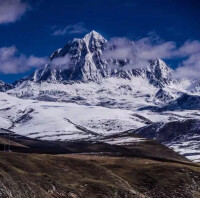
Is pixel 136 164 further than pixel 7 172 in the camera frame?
Yes

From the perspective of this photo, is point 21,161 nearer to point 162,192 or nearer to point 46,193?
point 46,193

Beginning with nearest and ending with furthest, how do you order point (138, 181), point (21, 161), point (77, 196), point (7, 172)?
1. point (7, 172)
2. point (77, 196)
3. point (21, 161)
4. point (138, 181)

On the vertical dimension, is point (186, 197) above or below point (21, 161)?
below

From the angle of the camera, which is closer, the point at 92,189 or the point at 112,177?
the point at 92,189

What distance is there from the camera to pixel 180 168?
10312cm

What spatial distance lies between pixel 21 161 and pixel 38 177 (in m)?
8.69

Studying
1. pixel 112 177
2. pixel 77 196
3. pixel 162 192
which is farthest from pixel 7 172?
pixel 162 192

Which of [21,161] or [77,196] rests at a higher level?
[21,161]

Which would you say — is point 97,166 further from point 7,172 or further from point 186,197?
point 7,172

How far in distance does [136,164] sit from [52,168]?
92.7 feet

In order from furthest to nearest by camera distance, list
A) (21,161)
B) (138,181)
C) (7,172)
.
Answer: (138,181) < (21,161) < (7,172)

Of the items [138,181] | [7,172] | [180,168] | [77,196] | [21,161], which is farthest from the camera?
[180,168]

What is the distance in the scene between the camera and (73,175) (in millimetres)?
84312

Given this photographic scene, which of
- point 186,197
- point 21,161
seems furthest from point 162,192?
point 21,161
